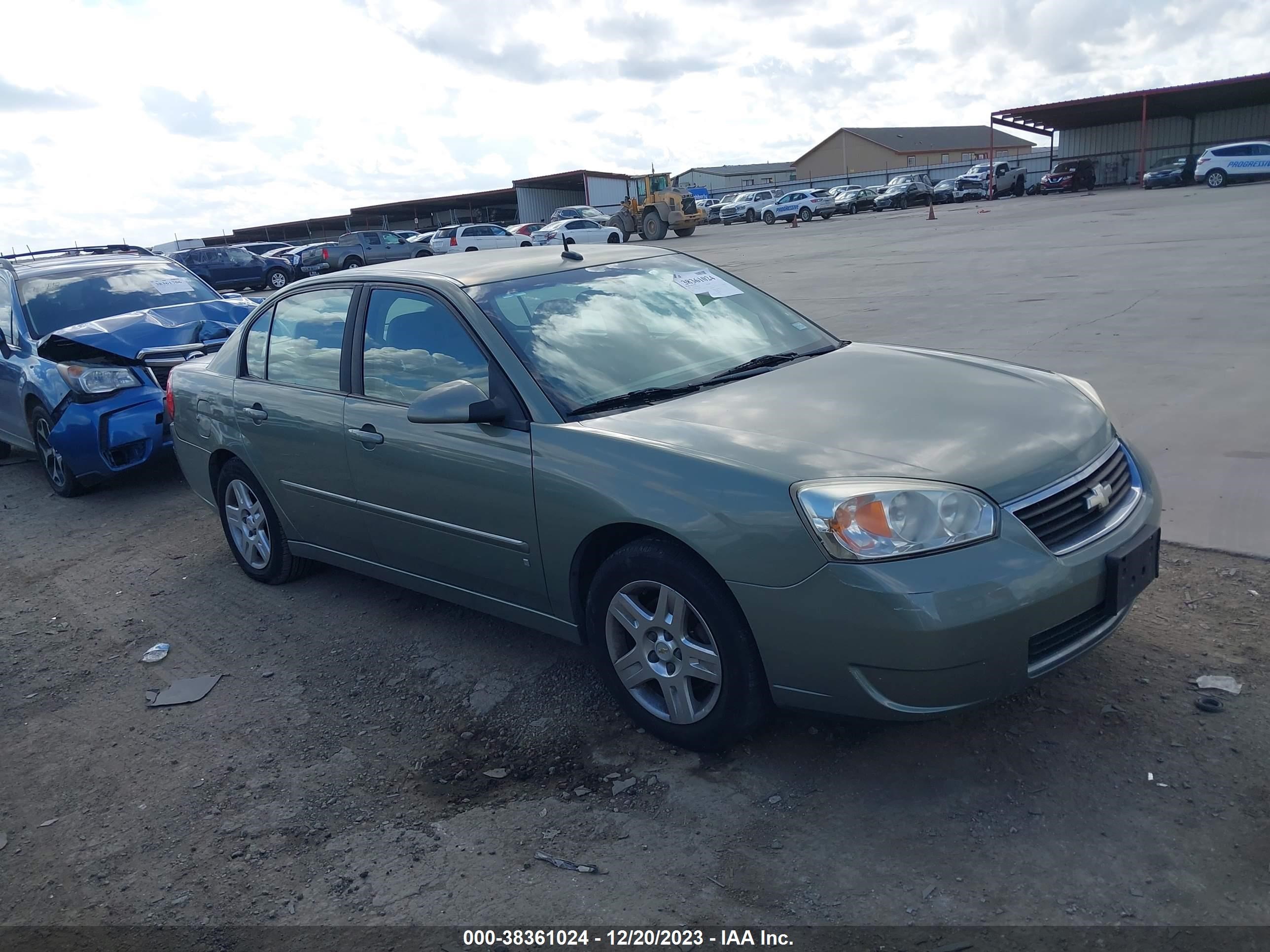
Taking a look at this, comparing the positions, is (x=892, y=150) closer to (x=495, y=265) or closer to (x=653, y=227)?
(x=653, y=227)

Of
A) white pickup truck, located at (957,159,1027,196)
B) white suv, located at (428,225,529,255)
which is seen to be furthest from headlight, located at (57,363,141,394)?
white pickup truck, located at (957,159,1027,196)

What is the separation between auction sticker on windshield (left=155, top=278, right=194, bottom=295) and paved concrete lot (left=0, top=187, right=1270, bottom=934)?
3.76m

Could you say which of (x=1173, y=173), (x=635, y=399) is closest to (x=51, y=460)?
(x=635, y=399)

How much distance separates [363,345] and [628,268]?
1.21 meters

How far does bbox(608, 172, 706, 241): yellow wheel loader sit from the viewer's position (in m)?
41.5

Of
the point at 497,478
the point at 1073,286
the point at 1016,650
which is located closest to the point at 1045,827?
the point at 1016,650

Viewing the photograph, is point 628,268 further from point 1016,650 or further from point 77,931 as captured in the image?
point 77,931

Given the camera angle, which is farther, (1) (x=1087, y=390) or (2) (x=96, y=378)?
(2) (x=96, y=378)

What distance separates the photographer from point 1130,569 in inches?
119

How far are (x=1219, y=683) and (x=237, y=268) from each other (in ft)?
119

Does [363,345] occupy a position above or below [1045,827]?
above

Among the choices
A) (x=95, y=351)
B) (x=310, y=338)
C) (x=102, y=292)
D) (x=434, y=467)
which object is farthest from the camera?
(x=102, y=292)

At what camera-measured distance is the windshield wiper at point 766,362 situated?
3826 millimetres

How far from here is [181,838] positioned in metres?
3.18
